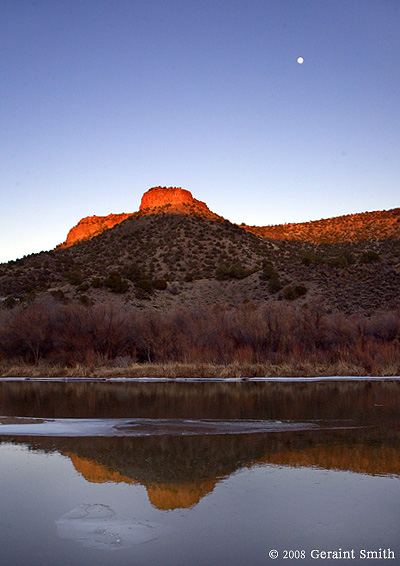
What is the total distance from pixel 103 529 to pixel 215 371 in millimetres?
17478

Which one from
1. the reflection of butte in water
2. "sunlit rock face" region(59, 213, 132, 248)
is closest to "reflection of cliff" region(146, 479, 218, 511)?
the reflection of butte in water

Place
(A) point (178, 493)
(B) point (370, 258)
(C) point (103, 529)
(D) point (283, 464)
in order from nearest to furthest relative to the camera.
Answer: (C) point (103, 529), (A) point (178, 493), (D) point (283, 464), (B) point (370, 258)

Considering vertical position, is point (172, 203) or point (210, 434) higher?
point (172, 203)

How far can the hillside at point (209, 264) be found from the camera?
4488 cm

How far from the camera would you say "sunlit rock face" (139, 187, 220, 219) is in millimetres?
72262

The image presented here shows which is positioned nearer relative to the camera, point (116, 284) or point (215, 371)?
point (215, 371)

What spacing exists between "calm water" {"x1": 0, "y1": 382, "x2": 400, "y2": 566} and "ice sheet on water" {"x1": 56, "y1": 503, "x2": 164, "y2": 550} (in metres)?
0.01

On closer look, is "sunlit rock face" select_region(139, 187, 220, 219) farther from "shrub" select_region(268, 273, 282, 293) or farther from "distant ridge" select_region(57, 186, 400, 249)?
"shrub" select_region(268, 273, 282, 293)

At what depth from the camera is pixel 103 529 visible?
5.97 meters

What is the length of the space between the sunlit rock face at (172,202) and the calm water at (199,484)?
2301 inches

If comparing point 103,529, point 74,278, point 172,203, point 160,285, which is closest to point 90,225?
point 172,203

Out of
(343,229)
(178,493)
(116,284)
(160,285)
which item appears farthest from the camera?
(343,229)

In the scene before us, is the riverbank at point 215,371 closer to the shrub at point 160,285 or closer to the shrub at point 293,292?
the shrub at point 293,292

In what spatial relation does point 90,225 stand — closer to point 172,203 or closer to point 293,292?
point 172,203
